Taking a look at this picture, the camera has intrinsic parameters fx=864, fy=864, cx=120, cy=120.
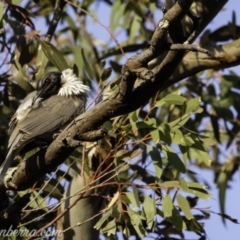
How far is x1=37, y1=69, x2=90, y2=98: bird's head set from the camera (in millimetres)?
4844

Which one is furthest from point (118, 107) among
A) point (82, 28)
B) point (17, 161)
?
point (82, 28)

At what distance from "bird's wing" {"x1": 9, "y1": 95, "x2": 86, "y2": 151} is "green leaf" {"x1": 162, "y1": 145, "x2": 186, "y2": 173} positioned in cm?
54

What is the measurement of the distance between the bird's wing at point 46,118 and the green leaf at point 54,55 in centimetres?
18

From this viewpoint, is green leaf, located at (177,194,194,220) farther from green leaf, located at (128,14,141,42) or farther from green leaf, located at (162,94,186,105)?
green leaf, located at (128,14,141,42)

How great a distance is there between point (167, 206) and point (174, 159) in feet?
0.86

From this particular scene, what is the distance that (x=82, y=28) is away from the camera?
22.9 feet

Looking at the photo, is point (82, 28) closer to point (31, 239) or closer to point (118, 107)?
point (31, 239)

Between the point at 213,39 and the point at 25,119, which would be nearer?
the point at 25,119

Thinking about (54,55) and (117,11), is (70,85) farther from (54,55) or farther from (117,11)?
(117,11)

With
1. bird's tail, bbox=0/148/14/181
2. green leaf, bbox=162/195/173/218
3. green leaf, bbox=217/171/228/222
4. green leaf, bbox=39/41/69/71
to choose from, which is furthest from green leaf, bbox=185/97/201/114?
green leaf, bbox=217/171/228/222

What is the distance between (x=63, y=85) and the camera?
4902 mm

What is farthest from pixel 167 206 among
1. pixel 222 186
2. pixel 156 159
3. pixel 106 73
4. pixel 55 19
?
pixel 222 186

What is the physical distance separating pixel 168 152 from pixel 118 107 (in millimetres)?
1102

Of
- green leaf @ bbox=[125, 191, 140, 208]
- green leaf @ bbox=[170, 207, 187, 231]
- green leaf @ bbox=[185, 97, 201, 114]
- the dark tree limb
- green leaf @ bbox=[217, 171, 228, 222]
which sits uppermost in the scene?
the dark tree limb
